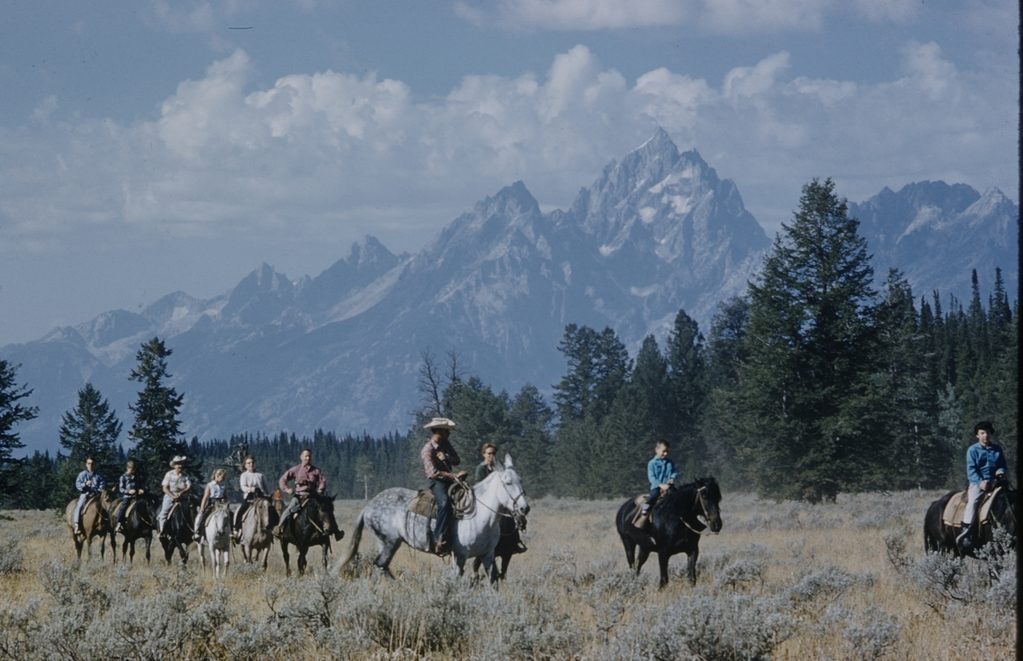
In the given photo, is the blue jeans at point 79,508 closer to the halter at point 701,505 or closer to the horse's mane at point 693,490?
the horse's mane at point 693,490

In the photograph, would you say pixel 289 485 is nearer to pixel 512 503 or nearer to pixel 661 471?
pixel 512 503

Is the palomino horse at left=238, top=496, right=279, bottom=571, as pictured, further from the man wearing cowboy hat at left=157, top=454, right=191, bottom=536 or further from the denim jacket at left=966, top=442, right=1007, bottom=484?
the denim jacket at left=966, top=442, right=1007, bottom=484

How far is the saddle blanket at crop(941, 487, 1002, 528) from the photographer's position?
14.7 m

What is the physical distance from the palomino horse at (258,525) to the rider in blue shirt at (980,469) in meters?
11.3

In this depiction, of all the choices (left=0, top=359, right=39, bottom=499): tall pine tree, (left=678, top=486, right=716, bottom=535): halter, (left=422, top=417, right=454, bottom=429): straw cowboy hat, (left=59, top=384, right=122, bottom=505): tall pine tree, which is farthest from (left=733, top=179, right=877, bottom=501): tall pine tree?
(left=59, top=384, right=122, bottom=505): tall pine tree

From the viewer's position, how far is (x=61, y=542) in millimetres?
29672

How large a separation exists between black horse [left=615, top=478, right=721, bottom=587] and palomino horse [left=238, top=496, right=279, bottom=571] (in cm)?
667

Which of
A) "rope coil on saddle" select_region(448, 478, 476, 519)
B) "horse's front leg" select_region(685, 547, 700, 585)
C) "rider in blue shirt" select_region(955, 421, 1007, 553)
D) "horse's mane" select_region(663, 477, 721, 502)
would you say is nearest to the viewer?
"rider in blue shirt" select_region(955, 421, 1007, 553)

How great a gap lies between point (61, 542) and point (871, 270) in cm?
2825

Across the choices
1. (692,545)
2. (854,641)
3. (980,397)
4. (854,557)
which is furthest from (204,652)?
(980,397)

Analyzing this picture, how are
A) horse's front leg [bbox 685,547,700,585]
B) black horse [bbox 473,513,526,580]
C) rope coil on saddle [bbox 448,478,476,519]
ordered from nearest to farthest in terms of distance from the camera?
rope coil on saddle [bbox 448,478,476,519]
horse's front leg [bbox 685,547,700,585]
black horse [bbox 473,513,526,580]

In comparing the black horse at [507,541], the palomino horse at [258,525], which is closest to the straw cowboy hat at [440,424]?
the black horse at [507,541]

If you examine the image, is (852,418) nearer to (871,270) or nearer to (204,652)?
(871,270)

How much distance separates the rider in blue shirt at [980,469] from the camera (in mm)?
14359
